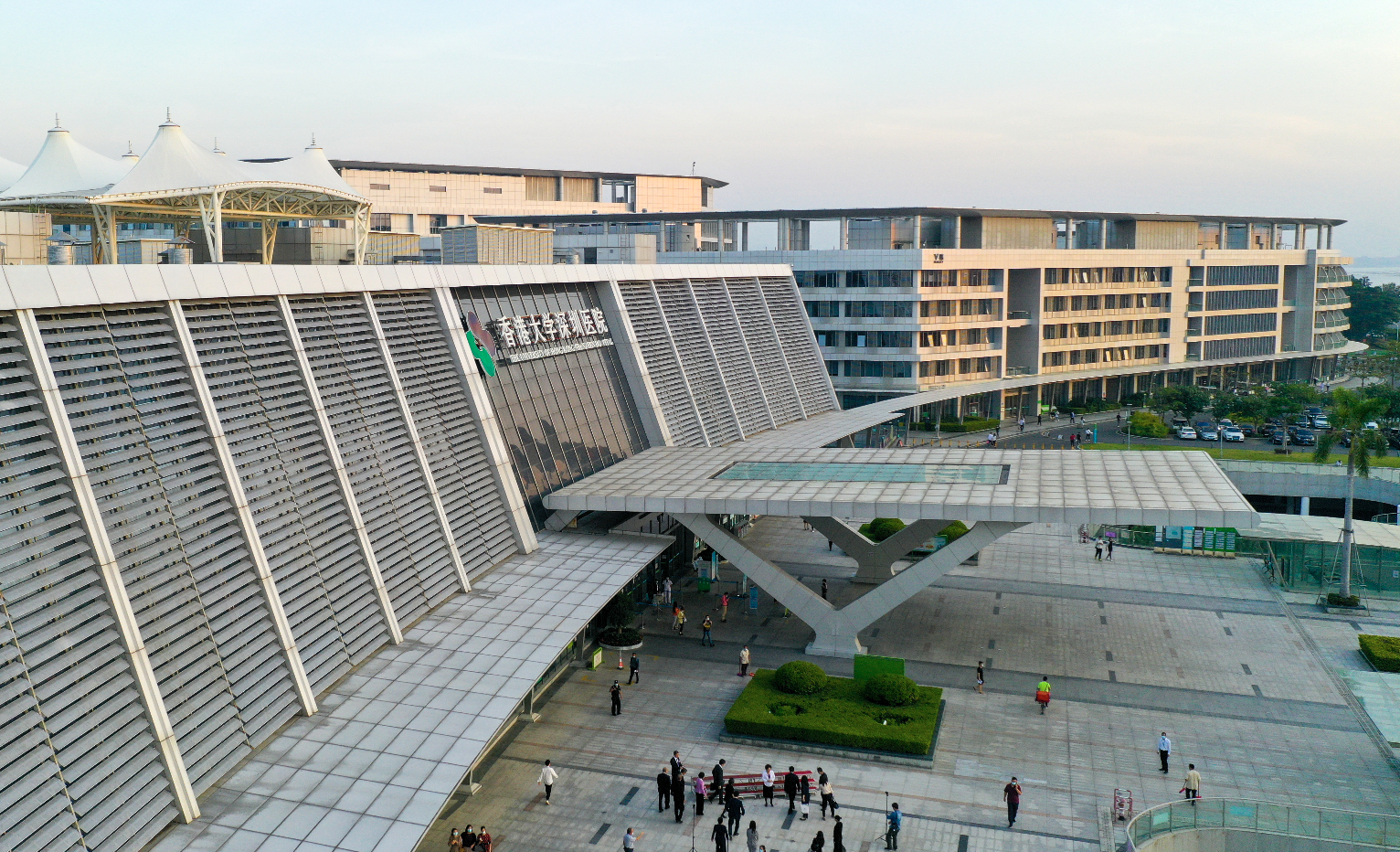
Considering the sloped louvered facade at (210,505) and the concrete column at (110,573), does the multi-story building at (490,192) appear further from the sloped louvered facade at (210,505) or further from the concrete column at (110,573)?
the concrete column at (110,573)

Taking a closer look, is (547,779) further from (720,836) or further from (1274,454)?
(1274,454)

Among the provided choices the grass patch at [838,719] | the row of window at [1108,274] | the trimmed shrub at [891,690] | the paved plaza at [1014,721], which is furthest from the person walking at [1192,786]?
the row of window at [1108,274]

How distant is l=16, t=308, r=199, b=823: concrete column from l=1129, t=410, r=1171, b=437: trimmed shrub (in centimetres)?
7847

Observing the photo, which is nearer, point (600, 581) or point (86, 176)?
point (600, 581)

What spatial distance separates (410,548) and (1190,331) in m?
95.2

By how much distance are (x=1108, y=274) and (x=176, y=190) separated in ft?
271

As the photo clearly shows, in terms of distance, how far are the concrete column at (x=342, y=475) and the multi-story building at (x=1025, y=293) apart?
199 ft

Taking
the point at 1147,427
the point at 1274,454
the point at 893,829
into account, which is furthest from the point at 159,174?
the point at 1147,427

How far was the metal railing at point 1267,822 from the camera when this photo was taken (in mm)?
24656

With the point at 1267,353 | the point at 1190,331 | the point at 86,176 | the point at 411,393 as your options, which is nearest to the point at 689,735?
the point at 411,393

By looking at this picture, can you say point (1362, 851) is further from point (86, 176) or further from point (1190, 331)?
point (1190, 331)

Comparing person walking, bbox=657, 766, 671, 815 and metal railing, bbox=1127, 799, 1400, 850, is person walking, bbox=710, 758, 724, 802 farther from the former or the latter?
metal railing, bbox=1127, 799, 1400, 850

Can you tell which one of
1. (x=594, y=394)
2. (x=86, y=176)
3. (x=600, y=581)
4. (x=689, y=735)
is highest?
(x=86, y=176)

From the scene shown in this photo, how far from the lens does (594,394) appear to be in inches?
1844
